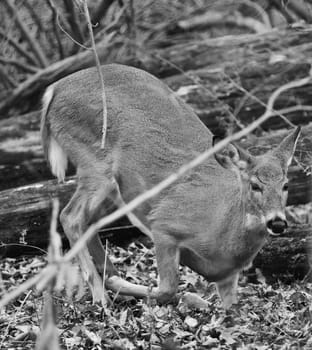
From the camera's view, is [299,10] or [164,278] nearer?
[164,278]

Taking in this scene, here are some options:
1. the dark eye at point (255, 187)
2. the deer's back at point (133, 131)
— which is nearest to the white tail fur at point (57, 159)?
the deer's back at point (133, 131)

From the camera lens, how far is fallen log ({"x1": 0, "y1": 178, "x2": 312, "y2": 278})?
6.68 m

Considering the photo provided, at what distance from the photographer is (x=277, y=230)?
17.4ft

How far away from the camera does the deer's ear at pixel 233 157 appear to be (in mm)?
5750

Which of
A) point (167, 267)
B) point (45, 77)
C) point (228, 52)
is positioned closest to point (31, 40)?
point (45, 77)

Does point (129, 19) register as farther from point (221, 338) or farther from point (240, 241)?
point (221, 338)

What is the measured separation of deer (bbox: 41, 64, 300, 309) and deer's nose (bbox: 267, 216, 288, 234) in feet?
0.04

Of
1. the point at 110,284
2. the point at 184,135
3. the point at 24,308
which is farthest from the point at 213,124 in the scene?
the point at 24,308

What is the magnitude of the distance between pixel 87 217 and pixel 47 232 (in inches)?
22.9

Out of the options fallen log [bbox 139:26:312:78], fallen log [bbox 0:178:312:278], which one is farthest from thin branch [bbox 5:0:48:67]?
fallen log [bbox 0:178:312:278]

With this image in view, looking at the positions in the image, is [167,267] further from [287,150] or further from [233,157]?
[287,150]

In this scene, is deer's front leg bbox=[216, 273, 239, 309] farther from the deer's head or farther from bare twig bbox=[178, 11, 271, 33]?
bare twig bbox=[178, 11, 271, 33]

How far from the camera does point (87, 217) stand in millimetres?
6781

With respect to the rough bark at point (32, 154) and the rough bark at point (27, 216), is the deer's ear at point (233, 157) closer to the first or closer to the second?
the rough bark at point (32, 154)
